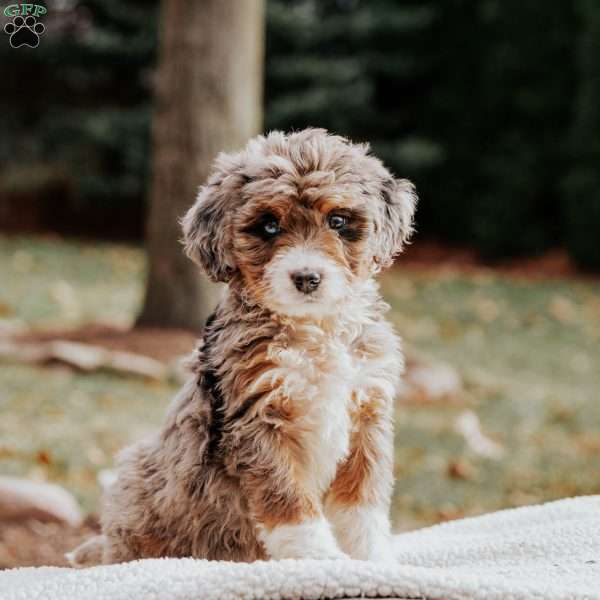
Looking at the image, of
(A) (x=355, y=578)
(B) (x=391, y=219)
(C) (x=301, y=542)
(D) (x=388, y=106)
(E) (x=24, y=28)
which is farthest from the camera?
(D) (x=388, y=106)

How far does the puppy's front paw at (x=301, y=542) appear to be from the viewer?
3.19 metres

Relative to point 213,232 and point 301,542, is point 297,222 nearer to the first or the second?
point 213,232

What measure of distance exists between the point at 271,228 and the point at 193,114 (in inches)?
218

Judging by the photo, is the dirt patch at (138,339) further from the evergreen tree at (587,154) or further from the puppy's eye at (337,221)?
the evergreen tree at (587,154)

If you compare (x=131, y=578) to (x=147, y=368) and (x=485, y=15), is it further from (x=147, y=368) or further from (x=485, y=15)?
(x=485, y=15)

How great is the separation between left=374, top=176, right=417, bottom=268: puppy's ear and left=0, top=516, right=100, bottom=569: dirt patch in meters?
2.50

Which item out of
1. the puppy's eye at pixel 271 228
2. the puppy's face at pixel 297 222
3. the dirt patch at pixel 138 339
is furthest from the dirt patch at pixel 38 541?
the dirt patch at pixel 138 339

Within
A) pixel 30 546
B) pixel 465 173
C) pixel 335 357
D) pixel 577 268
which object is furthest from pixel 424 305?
pixel 335 357

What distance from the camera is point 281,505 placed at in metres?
3.20

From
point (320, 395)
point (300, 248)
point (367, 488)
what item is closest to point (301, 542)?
point (367, 488)

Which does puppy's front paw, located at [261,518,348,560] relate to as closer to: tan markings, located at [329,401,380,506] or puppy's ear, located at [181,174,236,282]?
tan markings, located at [329,401,380,506]

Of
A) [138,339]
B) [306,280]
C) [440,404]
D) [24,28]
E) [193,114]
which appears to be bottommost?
[440,404]

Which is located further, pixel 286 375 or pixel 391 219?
pixel 391 219

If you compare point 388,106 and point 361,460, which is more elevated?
point 361,460
